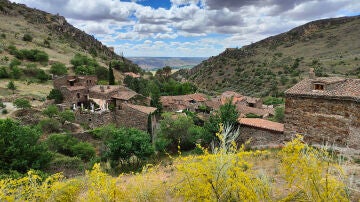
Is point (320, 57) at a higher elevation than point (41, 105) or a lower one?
higher

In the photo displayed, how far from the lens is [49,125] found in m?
31.7

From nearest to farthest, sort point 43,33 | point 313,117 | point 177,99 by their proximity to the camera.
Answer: point 313,117, point 177,99, point 43,33

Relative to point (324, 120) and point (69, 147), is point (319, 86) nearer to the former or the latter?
point (324, 120)

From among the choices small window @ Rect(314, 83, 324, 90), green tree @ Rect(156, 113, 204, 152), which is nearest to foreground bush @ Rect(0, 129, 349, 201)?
small window @ Rect(314, 83, 324, 90)

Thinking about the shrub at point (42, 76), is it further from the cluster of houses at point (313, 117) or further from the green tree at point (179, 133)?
the green tree at point (179, 133)

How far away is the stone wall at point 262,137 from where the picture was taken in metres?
22.4

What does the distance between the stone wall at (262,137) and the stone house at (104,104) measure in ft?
40.5

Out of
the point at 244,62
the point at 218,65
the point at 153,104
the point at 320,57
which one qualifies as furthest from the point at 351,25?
the point at 153,104

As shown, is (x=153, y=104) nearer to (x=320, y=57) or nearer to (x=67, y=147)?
(x=67, y=147)

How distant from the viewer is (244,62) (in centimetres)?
10412

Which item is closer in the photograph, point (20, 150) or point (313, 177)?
point (313, 177)

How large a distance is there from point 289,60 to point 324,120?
8021 cm

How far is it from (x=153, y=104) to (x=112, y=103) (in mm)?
6488

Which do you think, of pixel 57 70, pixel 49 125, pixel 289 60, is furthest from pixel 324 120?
pixel 289 60
